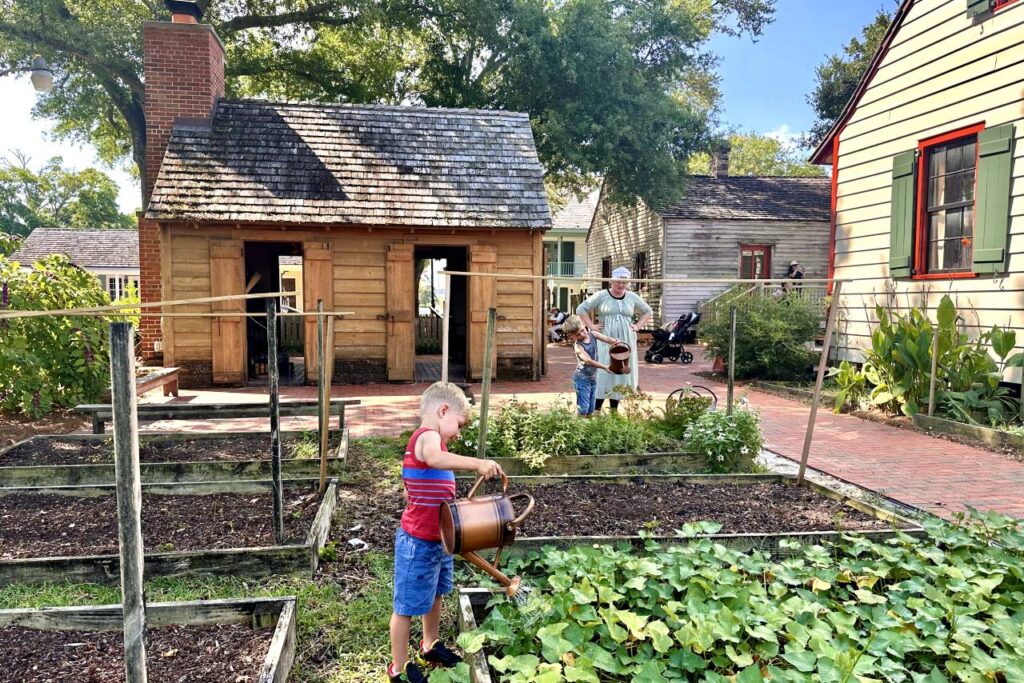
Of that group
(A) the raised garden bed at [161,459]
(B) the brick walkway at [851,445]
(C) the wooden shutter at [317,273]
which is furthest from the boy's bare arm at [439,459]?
(C) the wooden shutter at [317,273]

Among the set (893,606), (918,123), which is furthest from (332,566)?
(918,123)

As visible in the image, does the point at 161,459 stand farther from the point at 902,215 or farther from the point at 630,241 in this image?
the point at 630,241

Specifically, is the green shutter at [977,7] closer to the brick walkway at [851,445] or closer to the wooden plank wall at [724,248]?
the brick walkway at [851,445]

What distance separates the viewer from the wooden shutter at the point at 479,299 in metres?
11.7

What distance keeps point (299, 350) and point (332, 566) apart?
48.8 feet

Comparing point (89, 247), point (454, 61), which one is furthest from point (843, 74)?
point (89, 247)

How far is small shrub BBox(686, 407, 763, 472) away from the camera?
18.9 feet

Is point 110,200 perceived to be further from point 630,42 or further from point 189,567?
point 189,567

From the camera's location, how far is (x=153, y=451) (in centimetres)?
635

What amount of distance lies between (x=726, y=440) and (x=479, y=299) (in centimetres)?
678

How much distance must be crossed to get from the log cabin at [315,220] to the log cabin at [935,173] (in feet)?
16.6

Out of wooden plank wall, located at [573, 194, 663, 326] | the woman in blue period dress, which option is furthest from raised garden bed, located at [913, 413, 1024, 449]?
wooden plank wall, located at [573, 194, 663, 326]

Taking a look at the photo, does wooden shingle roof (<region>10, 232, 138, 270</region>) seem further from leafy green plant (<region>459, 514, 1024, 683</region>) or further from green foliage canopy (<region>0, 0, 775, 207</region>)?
leafy green plant (<region>459, 514, 1024, 683</region>)

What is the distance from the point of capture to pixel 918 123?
9.00m
